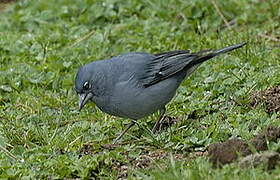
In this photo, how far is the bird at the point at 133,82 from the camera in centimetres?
714

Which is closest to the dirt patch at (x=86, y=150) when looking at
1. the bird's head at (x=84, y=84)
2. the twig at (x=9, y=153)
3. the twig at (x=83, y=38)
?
the bird's head at (x=84, y=84)

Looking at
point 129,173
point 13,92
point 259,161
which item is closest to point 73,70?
point 13,92

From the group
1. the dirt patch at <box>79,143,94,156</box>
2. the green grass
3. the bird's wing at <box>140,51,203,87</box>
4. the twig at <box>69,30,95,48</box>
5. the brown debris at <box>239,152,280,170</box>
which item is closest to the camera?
→ the brown debris at <box>239,152,280,170</box>

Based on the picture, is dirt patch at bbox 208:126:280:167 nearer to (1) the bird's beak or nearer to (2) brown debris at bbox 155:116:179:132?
(2) brown debris at bbox 155:116:179:132

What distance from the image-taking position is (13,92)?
8.86 m

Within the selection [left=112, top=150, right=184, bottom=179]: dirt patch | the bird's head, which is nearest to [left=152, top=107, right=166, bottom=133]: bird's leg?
the bird's head

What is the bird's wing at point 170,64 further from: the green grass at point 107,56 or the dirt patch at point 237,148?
the dirt patch at point 237,148

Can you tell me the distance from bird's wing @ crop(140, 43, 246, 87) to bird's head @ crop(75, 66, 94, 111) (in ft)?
1.74

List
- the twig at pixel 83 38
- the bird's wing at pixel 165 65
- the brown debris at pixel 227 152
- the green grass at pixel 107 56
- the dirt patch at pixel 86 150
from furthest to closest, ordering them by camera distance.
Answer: the twig at pixel 83 38 < the bird's wing at pixel 165 65 < the dirt patch at pixel 86 150 < the green grass at pixel 107 56 < the brown debris at pixel 227 152

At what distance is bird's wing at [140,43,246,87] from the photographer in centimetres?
741

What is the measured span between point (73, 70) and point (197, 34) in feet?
5.85

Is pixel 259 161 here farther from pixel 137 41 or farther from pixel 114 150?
pixel 137 41

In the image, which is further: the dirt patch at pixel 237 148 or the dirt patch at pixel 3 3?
the dirt patch at pixel 3 3

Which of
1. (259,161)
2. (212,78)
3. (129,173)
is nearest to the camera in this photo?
(259,161)
